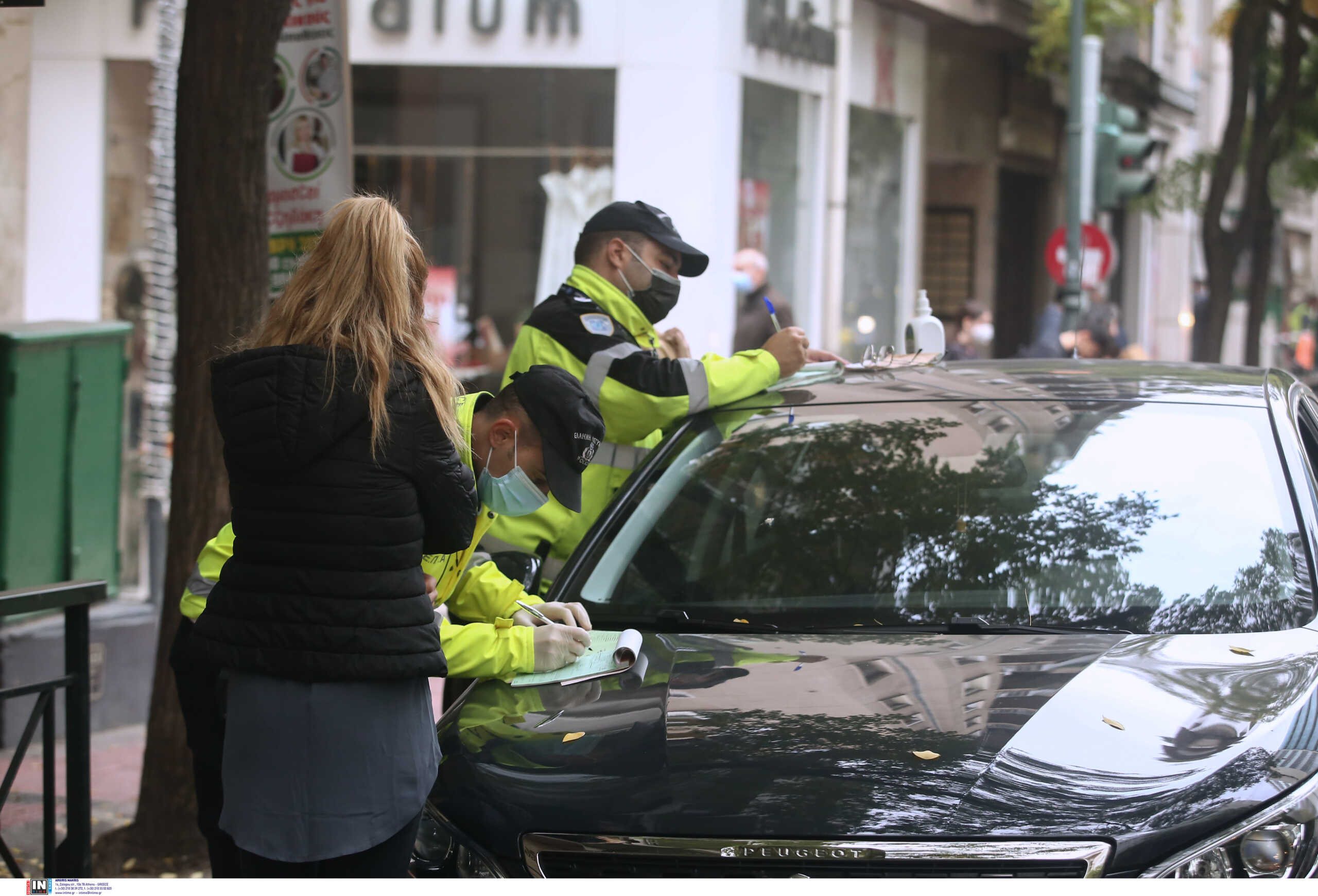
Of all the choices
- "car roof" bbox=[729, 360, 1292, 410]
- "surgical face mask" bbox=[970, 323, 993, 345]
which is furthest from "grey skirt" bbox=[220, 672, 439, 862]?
"surgical face mask" bbox=[970, 323, 993, 345]

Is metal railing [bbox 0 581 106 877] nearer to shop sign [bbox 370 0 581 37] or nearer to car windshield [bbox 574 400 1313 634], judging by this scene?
car windshield [bbox 574 400 1313 634]

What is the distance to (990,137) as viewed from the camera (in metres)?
19.6

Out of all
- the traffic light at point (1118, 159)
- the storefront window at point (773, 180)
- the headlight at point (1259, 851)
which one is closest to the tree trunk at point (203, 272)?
the headlight at point (1259, 851)

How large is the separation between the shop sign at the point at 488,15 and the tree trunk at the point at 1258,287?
26.8 feet

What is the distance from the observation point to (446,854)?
2.76 meters

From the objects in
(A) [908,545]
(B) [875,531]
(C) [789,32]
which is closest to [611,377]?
(B) [875,531]

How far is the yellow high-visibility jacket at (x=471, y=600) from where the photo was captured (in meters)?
2.86

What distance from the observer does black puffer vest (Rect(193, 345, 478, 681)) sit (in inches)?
97.2

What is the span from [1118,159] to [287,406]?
11555mm

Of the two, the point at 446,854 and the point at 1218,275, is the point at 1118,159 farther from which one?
the point at 446,854

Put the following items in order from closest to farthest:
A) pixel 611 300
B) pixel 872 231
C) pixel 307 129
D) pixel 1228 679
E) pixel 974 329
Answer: pixel 1228 679, pixel 611 300, pixel 307 129, pixel 974 329, pixel 872 231

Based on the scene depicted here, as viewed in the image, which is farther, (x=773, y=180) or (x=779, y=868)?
(x=773, y=180)

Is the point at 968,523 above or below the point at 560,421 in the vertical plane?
Answer: below

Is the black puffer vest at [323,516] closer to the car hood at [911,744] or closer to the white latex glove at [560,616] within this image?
the car hood at [911,744]
